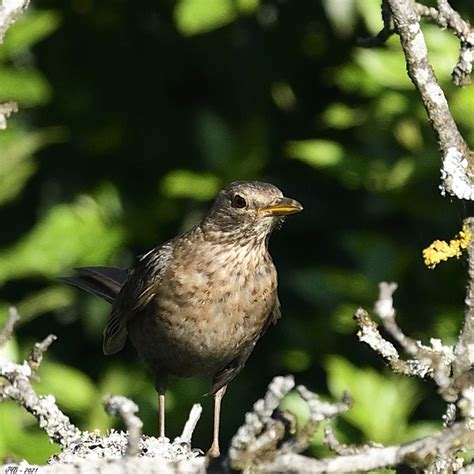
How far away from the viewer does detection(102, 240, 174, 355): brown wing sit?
16.6ft

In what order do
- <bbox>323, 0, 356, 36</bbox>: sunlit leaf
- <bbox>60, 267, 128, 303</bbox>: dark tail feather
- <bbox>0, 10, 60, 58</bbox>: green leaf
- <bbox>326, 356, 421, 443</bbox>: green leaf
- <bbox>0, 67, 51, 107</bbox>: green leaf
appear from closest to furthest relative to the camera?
<bbox>326, 356, 421, 443</bbox>: green leaf, <bbox>60, 267, 128, 303</bbox>: dark tail feather, <bbox>323, 0, 356, 36</bbox>: sunlit leaf, <bbox>0, 10, 60, 58</bbox>: green leaf, <bbox>0, 67, 51, 107</bbox>: green leaf

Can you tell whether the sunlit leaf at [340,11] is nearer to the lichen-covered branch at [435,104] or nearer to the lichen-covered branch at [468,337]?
the lichen-covered branch at [435,104]

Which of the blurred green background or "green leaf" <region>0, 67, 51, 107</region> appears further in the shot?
"green leaf" <region>0, 67, 51, 107</region>

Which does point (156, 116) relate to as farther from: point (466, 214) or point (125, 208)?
point (466, 214)

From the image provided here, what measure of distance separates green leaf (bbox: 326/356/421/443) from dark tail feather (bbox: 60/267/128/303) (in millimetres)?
990

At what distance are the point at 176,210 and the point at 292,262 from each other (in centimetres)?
68

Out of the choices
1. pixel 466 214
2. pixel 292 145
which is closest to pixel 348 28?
pixel 292 145

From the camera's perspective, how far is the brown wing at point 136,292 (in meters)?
5.07

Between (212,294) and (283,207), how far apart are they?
410 mm

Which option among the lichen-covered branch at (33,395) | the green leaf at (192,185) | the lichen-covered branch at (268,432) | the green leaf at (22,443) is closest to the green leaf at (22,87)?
the green leaf at (192,185)

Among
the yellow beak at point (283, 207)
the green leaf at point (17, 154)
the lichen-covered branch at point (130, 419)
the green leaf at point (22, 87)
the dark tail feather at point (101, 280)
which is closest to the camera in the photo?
the lichen-covered branch at point (130, 419)

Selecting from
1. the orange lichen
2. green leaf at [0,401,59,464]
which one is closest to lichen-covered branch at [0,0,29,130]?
the orange lichen

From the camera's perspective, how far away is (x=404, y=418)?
573 cm

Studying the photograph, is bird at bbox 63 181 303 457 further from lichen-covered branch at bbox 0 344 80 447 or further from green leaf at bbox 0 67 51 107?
green leaf at bbox 0 67 51 107
